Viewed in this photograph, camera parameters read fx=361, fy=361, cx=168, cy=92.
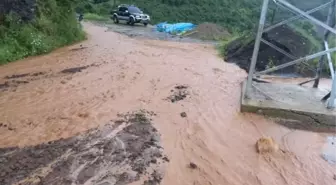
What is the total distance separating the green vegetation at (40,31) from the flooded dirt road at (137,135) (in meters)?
1.91

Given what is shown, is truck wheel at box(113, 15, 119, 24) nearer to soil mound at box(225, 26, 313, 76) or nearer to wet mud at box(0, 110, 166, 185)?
soil mound at box(225, 26, 313, 76)

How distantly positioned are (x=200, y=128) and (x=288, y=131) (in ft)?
4.97

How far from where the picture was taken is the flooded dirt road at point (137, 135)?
4.40 metres

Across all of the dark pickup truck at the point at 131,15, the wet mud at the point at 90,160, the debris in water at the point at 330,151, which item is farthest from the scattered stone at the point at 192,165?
the dark pickup truck at the point at 131,15

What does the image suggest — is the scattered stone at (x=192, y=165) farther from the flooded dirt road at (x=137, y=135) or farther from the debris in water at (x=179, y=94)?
the debris in water at (x=179, y=94)

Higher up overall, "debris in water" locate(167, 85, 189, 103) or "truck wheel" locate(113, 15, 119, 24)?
"debris in water" locate(167, 85, 189, 103)

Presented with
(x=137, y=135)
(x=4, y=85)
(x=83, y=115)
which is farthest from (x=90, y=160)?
(x=4, y=85)

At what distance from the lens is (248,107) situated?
269 inches

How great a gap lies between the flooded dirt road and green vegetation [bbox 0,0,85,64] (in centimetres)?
191

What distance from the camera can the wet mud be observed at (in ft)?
13.5

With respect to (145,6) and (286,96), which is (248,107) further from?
(145,6)

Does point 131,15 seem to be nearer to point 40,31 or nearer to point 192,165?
point 40,31

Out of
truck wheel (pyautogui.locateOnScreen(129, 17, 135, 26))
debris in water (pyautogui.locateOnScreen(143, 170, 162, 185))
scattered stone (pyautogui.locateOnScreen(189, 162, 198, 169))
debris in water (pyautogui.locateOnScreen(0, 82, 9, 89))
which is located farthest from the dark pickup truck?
debris in water (pyautogui.locateOnScreen(143, 170, 162, 185))

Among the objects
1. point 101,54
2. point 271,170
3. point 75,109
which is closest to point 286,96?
point 271,170
